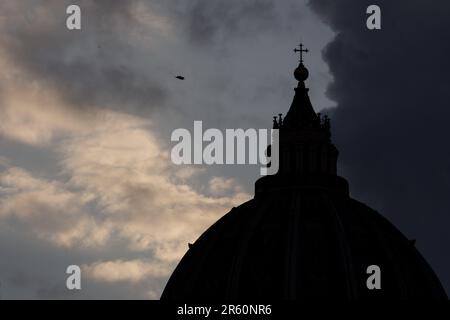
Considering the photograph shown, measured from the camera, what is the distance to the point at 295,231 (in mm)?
171750

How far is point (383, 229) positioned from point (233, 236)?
12.2 metres
